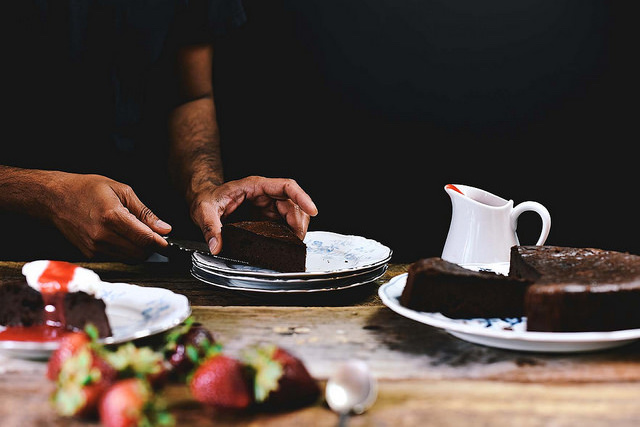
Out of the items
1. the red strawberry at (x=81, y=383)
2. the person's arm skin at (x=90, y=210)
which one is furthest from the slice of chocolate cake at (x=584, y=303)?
the person's arm skin at (x=90, y=210)

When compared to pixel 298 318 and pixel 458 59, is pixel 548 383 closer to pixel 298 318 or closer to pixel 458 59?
pixel 298 318

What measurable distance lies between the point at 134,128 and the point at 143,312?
1.51 metres

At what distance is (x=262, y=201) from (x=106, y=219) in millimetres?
639

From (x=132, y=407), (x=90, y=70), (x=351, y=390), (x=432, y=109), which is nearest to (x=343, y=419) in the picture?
(x=351, y=390)

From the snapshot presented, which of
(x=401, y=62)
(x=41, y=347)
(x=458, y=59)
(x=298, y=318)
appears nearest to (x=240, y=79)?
(x=401, y=62)

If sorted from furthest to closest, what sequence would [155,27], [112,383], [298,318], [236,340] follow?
[155,27]
[298,318]
[236,340]
[112,383]

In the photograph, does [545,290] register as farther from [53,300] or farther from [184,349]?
[53,300]

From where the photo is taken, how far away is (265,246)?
2211mm

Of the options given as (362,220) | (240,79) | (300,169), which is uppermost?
(240,79)

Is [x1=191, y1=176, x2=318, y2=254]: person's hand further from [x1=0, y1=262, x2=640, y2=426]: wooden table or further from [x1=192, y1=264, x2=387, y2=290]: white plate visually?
[x1=0, y1=262, x2=640, y2=426]: wooden table

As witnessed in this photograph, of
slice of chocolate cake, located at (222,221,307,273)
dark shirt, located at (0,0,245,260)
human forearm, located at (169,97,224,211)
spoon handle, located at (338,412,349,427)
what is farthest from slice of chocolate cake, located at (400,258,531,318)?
dark shirt, located at (0,0,245,260)

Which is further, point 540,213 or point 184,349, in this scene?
point 540,213

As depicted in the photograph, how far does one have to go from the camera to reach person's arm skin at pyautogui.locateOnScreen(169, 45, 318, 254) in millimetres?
2406

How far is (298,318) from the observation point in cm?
166
